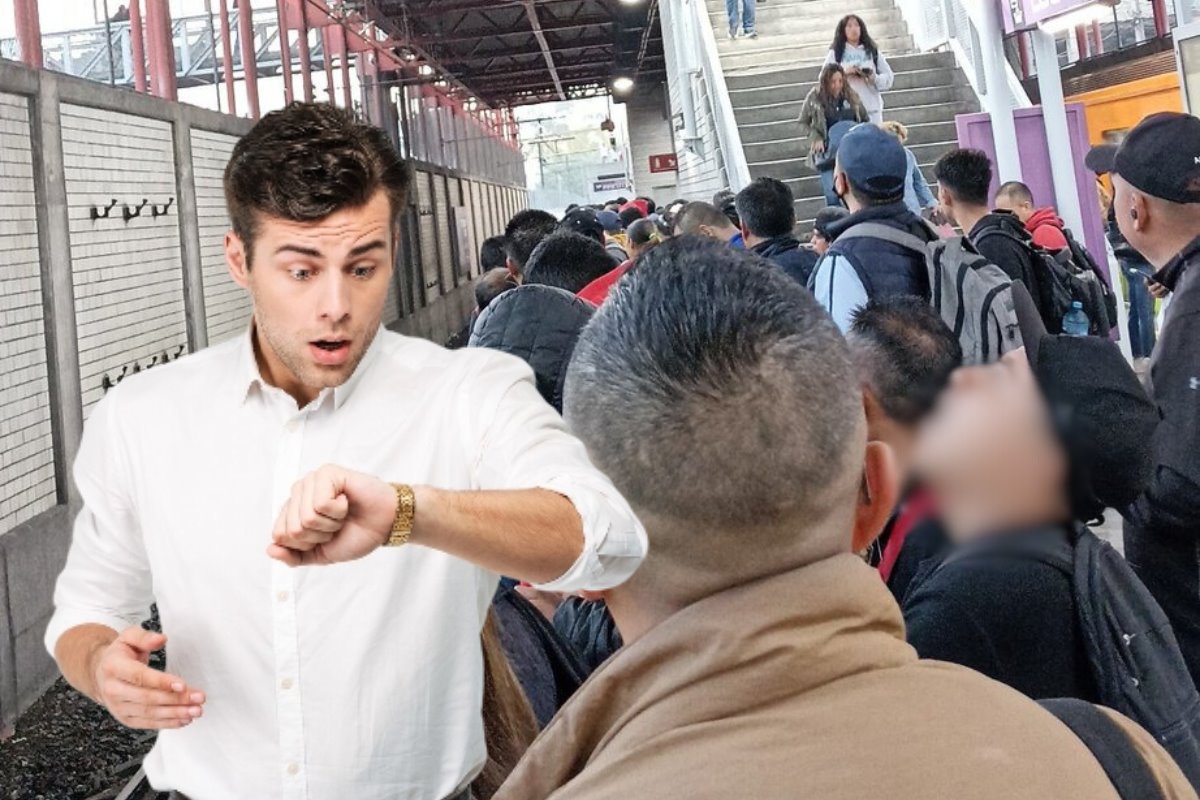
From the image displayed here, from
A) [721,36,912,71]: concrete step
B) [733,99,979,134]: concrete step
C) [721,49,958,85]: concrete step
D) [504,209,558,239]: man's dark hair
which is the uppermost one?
[721,36,912,71]: concrete step

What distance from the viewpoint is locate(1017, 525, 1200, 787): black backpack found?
138 centimetres

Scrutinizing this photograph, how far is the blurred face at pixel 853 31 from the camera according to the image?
761 cm

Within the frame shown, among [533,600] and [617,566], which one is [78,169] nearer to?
[533,600]

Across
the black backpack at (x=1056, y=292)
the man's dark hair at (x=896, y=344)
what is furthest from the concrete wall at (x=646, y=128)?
the man's dark hair at (x=896, y=344)

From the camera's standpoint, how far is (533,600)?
1966mm

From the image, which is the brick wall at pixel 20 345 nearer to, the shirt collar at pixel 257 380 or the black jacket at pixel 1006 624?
the shirt collar at pixel 257 380

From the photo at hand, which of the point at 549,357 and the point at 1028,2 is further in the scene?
the point at 1028,2

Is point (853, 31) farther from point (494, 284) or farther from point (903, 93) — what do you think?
point (494, 284)

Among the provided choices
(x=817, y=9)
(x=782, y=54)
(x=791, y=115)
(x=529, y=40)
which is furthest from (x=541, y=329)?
(x=529, y=40)

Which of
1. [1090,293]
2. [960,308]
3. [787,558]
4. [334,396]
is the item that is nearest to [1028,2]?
[1090,293]

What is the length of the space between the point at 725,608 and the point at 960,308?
2.33 m

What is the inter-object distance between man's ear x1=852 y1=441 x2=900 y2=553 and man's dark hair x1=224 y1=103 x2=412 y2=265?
2.79 ft

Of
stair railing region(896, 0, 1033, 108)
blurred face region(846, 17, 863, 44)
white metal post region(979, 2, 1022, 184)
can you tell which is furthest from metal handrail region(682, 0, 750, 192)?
white metal post region(979, 2, 1022, 184)

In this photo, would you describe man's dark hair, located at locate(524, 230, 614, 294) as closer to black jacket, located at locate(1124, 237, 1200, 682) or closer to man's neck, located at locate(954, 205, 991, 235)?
man's neck, located at locate(954, 205, 991, 235)
